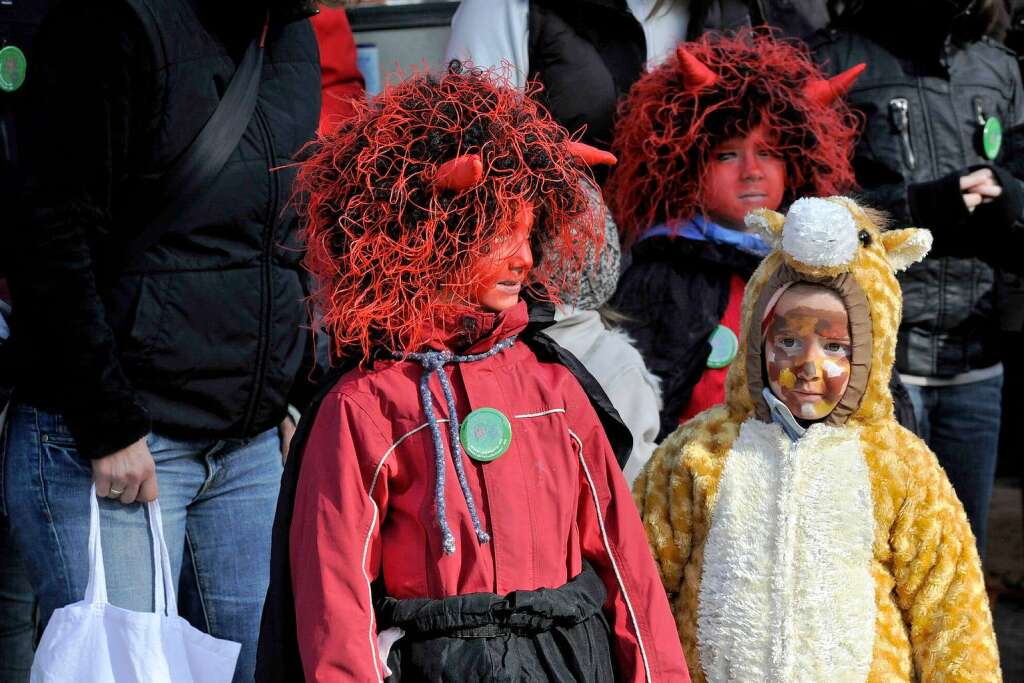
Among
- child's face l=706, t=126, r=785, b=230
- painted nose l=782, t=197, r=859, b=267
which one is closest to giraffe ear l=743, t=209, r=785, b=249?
painted nose l=782, t=197, r=859, b=267

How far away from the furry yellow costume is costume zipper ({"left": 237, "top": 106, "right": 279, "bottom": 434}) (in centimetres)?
80

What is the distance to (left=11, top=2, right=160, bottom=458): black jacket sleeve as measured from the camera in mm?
2125

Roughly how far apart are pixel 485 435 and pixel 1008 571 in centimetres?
390

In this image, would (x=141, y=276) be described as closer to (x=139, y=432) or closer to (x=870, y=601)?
(x=139, y=432)

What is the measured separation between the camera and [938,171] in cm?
319

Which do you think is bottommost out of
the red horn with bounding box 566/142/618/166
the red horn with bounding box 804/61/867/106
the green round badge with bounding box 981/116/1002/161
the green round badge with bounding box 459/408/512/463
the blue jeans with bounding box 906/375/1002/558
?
the blue jeans with bounding box 906/375/1002/558

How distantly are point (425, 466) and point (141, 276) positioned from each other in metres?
0.64

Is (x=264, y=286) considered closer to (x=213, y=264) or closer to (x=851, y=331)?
(x=213, y=264)

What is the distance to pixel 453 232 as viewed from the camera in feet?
6.83

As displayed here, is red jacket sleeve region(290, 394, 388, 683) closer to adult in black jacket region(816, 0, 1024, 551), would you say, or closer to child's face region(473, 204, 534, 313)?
child's face region(473, 204, 534, 313)

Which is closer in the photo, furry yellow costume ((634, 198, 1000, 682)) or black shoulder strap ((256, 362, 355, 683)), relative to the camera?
black shoulder strap ((256, 362, 355, 683))

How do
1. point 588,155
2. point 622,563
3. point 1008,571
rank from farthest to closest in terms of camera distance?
point 1008,571 → point 588,155 → point 622,563

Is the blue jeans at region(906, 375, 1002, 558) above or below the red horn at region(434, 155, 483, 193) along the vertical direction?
below

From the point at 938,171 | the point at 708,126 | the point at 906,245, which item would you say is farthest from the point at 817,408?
the point at 938,171
